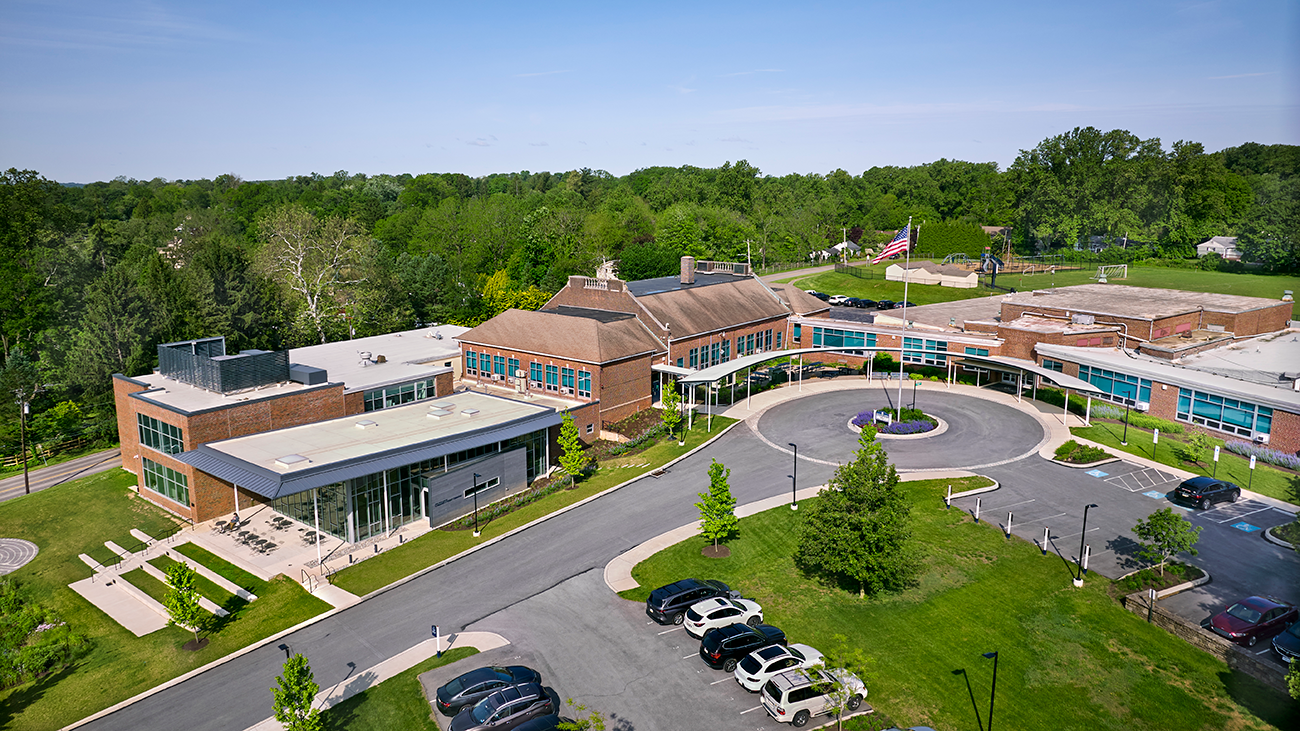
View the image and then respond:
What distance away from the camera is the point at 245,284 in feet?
223

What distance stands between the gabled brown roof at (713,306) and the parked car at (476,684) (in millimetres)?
36427

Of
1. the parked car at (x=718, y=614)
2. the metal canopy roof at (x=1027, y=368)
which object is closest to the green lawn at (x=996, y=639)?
the parked car at (x=718, y=614)

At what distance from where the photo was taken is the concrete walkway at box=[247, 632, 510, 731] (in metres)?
24.9

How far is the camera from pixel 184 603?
29.1 meters

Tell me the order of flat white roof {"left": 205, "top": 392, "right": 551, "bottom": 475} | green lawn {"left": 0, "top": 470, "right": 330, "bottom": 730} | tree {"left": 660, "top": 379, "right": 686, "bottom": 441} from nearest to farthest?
green lawn {"left": 0, "top": 470, "right": 330, "bottom": 730}, flat white roof {"left": 205, "top": 392, "right": 551, "bottom": 475}, tree {"left": 660, "top": 379, "right": 686, "bottom": 441}

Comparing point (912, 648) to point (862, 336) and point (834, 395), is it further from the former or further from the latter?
point (862, 336)

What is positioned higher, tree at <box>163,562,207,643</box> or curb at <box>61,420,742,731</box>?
tree at <box>163,562,207,643</box>

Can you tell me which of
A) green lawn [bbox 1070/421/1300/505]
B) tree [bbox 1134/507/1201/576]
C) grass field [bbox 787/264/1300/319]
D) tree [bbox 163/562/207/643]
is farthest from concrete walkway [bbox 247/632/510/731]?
grass field [bbox 787/264/1300/319]

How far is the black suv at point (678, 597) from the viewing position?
29.1 meters

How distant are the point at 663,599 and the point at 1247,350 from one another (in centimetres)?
5377

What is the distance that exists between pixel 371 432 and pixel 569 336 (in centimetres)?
1670

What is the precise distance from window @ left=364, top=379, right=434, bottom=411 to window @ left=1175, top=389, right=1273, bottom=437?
161 feet

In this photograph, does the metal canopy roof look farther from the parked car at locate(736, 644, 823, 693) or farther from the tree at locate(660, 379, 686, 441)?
the parked car at locate(736, 644, 823, 693)

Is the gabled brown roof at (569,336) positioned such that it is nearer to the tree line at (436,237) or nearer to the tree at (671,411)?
the tree at (671,411)
